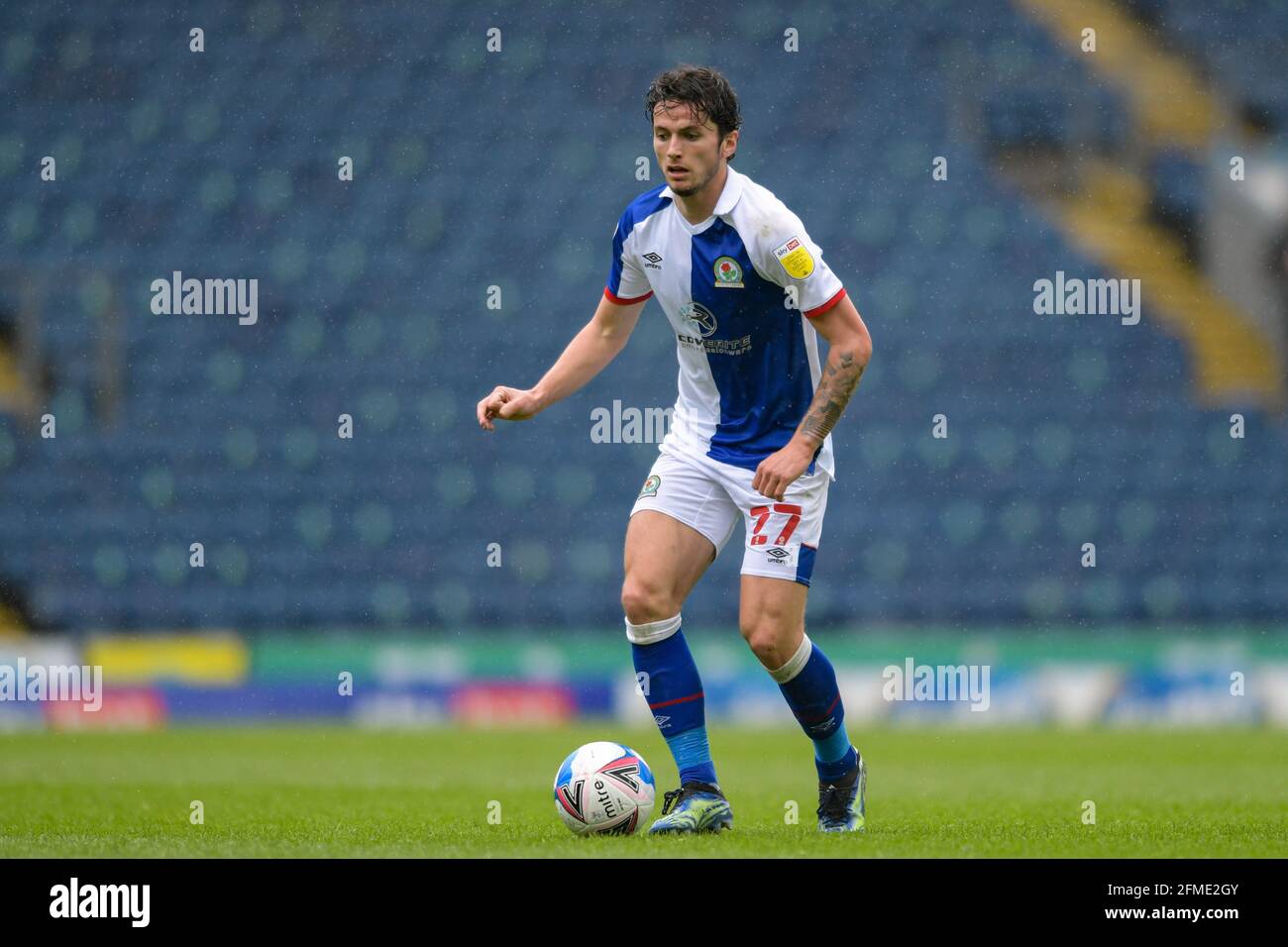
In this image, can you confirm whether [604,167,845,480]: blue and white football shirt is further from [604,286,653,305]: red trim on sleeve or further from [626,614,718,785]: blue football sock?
[626,614,718,785]: blue football sock

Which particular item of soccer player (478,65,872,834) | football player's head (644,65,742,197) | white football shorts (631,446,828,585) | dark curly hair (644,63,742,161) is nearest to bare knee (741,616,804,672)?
soccer player (478,65,872,834)

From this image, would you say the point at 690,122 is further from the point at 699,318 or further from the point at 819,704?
the point at 819,704

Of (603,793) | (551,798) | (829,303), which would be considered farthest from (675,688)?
(551,798)

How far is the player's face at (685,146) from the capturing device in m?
5.01

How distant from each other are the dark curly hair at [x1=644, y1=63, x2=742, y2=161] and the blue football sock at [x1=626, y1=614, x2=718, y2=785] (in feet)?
5.34

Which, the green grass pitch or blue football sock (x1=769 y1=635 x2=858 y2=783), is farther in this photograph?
blue football sock (x1=769 y1=635 x2=858 y2=783)

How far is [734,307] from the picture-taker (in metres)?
5.29

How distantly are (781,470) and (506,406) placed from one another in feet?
3.19

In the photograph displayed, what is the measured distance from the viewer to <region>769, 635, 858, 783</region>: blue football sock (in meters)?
5.31

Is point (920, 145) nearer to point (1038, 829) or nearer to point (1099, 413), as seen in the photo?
point (1099, 413)

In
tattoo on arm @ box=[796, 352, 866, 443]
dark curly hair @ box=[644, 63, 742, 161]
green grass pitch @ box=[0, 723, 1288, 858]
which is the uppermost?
dark curly hair @ box=[644, 63, 742, 161]

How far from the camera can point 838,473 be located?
1396 cm

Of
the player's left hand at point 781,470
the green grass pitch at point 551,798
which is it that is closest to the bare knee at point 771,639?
the player's left hand at point 781,470

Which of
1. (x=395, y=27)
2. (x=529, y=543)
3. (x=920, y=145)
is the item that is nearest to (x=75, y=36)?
(x=395, y=27)
